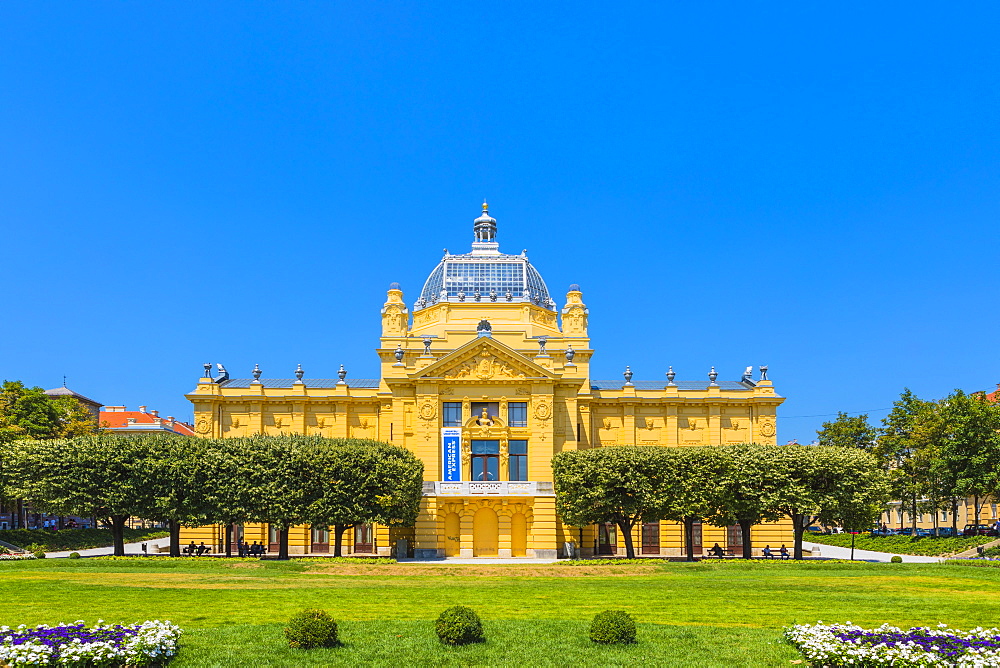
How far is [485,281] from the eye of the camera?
92438 millimetres

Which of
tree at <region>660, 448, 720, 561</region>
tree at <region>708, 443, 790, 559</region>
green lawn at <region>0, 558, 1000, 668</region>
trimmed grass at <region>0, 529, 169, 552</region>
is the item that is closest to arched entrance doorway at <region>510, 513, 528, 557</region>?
tree at <region>660, 448, 720, 561</region>

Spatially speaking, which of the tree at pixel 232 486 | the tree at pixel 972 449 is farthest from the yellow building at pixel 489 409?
the tree at pixel 972 449

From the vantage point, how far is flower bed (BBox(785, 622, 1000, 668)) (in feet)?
78.0

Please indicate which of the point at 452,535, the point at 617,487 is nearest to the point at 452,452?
the point at 452,535

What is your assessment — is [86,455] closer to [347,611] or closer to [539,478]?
[539,478]

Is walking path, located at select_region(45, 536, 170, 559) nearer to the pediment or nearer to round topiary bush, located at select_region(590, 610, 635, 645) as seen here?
the pediment

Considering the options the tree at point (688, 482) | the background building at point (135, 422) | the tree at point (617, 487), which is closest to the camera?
the tree at point (688, 482)

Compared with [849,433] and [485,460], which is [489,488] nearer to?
[485,460]

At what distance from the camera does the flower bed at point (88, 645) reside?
76.5ft

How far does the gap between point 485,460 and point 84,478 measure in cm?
3047

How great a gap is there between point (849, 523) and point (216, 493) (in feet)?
154

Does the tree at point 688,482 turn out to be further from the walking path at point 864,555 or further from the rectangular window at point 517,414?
the walking path at point 864,555

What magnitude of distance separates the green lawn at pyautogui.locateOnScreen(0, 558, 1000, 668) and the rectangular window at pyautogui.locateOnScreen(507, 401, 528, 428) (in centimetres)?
2072

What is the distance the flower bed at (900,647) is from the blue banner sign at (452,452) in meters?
48.9
